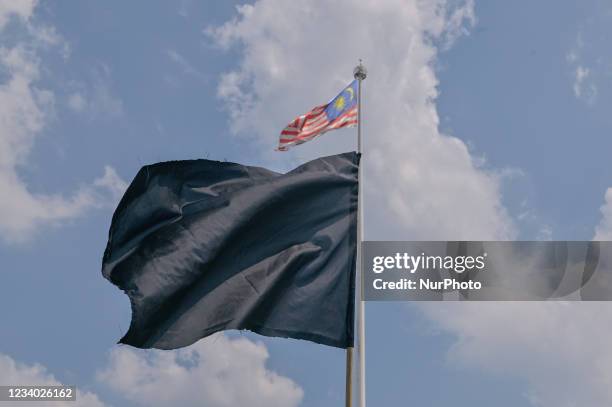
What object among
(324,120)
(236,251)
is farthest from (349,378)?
(324,120)

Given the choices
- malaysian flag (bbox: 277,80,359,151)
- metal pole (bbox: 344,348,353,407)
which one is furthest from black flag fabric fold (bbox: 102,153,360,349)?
malaysian flag (bbox: 277,80,359,151)

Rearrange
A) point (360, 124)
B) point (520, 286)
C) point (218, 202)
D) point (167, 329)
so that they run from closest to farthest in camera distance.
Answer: point (167, 329), point (218, 202), point (360, 124), point (520, 286)

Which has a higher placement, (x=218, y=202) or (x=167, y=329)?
(x=218, y=202)

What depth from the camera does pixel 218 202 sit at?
55.2ft

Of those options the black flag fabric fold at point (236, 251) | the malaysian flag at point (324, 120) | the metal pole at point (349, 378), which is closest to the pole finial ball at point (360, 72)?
the malaysian flag at point (324, 120)

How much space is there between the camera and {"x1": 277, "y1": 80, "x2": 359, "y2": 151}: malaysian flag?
64.0 ft

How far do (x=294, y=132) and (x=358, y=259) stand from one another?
5.07 metres

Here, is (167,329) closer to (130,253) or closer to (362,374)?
(130,253)

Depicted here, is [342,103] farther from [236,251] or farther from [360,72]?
[236,251]

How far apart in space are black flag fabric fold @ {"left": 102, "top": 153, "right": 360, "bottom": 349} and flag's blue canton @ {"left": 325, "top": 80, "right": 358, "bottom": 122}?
251 centimetres

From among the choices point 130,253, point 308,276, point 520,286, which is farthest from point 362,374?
point 520,286

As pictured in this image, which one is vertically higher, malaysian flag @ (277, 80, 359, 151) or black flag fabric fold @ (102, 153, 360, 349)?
malaysian flag @ (277, 80, 359, 151)

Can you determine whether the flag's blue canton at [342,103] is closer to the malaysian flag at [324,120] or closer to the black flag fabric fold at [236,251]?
the malaysian flag at [324,120]

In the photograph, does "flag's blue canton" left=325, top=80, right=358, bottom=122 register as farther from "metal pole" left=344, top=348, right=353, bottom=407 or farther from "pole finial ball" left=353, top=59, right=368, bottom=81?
"metal pole" left=344, top=348, right=353, bottom=407
